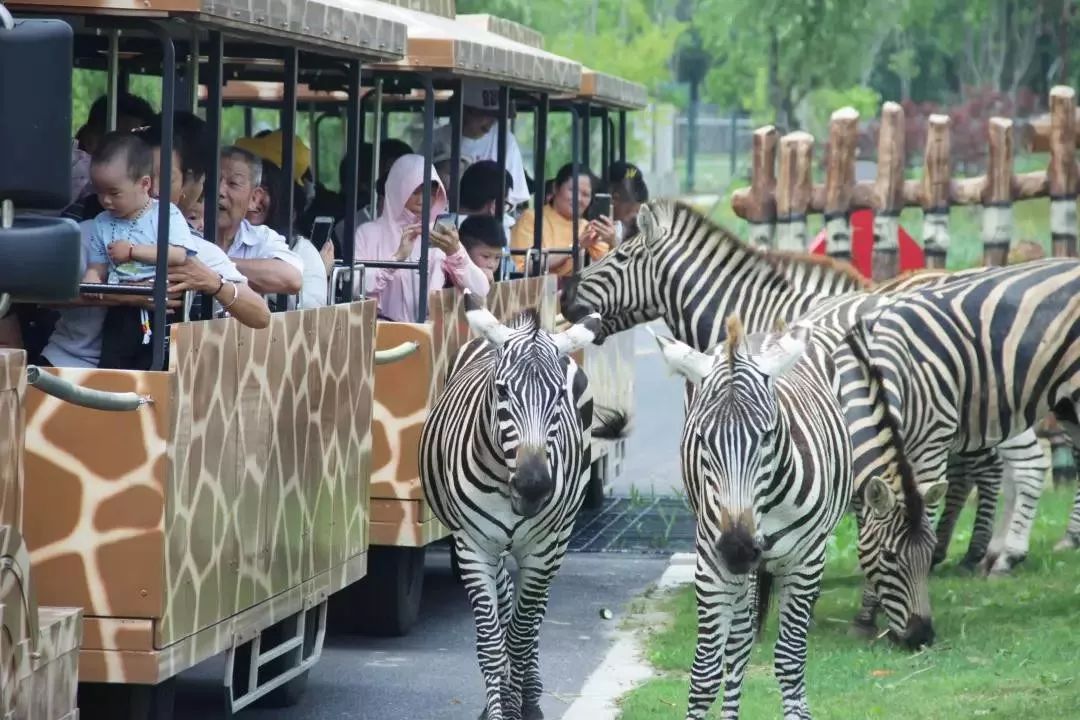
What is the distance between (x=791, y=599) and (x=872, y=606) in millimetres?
2379

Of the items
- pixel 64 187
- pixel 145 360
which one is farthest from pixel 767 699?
pixel 64 187

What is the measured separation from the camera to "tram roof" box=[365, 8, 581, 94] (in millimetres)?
9852

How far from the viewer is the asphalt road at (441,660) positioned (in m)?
8.74

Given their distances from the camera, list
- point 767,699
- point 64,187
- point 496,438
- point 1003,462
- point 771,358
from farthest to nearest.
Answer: point 1003,462, point 767,699, point 496,438, point 771,358, point 64,187

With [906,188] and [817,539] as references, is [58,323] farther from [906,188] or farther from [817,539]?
[906,188]

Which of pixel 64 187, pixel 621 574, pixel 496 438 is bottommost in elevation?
pixel 621 574

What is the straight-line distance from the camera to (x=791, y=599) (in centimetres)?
774

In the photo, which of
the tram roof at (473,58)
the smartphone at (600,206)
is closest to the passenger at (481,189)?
the tram roof at (473,58)

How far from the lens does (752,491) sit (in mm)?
6996

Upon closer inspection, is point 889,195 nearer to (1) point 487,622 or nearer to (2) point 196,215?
(1) point 487,622

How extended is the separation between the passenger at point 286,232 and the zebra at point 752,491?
1.59m

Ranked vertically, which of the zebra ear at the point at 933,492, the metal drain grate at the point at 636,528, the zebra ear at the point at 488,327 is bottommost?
the metal drain grate at the point at 636,528

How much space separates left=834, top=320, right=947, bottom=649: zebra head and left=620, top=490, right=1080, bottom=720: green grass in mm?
206

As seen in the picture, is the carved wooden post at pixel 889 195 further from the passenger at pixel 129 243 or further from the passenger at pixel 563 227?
the passenger at pixel 129 243
